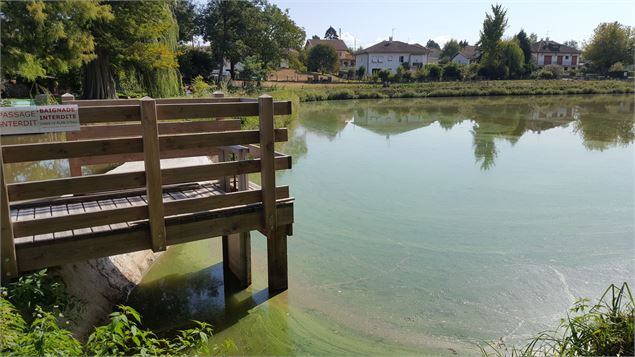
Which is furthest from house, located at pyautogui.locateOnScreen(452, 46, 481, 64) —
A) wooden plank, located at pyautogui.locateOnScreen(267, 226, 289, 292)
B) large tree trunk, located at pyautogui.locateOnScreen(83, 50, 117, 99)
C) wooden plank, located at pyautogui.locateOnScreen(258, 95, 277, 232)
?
wooden plank, located at pyautogui.locateOnScreen(258, 95, 277, 232)

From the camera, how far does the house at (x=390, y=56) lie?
69.7 m

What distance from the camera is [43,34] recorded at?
14.9 m

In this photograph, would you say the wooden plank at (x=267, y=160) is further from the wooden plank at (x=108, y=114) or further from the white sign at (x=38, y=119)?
the white sign at (x=38, y=119)

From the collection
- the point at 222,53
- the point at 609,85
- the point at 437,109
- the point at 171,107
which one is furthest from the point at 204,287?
the point at 609,85

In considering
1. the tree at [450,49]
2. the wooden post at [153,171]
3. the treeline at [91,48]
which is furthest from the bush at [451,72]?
the wooden post at [153,171]

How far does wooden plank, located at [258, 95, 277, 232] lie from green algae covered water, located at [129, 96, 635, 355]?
3.81 feet

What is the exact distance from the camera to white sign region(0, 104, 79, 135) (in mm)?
3818

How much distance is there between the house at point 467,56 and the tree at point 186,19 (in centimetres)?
4009

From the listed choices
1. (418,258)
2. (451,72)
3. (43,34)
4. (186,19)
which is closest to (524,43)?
(451,72)

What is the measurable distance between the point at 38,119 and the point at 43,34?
1315 cm

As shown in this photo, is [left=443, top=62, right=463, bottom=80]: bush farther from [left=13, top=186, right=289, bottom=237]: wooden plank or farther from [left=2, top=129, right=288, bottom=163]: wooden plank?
[left=2, top=129, right=288, bottom=163]: wooden plank

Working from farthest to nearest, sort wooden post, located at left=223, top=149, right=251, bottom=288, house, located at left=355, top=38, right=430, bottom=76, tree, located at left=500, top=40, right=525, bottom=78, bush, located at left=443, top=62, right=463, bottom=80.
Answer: house, located at left=355, top=38, right=430, bottom=76
tree, located at left=500, top=40, right=525, bottom=78
bush, located at left=443, top=62, right=463, bottom=80
wooden post, located at left=223, top=149, right=251, bottom=288

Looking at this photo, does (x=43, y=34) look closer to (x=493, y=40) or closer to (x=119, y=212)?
(x=119, y=212)

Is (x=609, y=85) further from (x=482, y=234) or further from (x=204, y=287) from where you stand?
(x=204, y=287)
